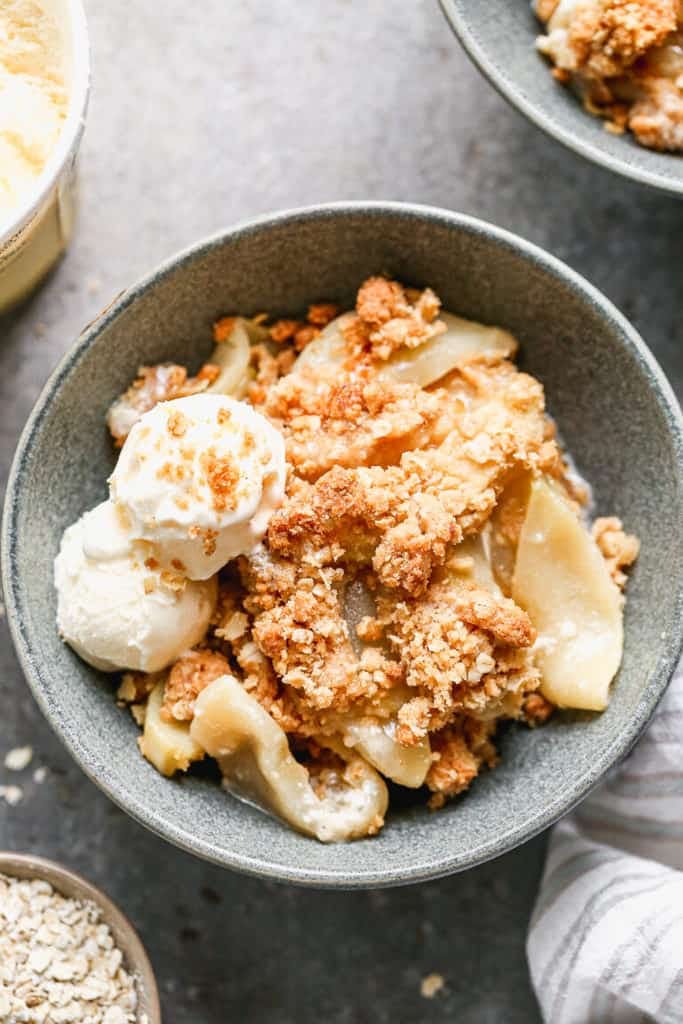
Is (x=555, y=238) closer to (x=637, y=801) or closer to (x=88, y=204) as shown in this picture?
(x=88, y=204)

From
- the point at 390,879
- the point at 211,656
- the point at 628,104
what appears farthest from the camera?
the point at 628,104

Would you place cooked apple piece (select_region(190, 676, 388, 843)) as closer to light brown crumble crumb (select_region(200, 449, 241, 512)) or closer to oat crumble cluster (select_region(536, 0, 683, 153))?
light brown crumble crumb (select_region(200, 449, 241, 512))

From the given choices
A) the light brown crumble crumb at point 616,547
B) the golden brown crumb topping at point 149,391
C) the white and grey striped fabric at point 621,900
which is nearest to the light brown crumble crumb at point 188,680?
the golden brown crumb topping at point 149,391

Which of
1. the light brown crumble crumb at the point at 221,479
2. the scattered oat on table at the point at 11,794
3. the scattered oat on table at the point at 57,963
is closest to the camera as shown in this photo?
the light brown crumble crumb at the point at 221,479

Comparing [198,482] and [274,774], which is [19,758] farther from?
[198,482]

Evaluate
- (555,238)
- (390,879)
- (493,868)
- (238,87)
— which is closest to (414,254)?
(555,238)

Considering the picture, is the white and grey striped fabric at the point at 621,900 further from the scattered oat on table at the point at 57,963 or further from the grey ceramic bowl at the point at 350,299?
the scattered oat on table at the point at 57,963
